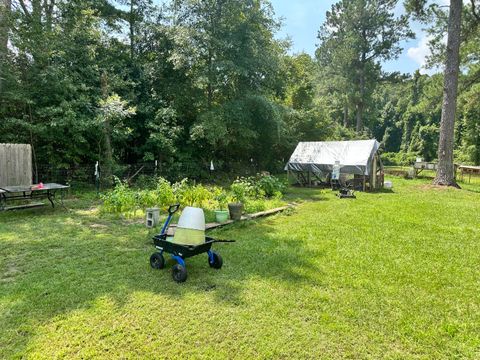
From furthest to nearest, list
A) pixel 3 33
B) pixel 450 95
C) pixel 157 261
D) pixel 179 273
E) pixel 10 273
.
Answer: pixel 450 95 < pixel 3 33 < pixel 157 261 < pixel 10 273 < pixel 179 273

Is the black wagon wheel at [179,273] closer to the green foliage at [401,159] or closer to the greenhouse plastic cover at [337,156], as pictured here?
the greenhouse plastic cover at [337,156]

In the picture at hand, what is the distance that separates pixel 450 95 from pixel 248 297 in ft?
44.9

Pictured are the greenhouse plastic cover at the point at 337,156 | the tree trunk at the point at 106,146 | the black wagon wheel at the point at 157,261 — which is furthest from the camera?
the greenhouse plastic cover at the point at 337,156

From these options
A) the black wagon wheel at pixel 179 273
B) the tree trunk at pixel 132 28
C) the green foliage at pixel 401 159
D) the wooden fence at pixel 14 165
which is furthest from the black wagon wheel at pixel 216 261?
the green foliage at pixel 401 159

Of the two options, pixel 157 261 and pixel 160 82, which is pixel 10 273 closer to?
pixel 157 261

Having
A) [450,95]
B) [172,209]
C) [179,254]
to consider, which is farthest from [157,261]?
[450,95]

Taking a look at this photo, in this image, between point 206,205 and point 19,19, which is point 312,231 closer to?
point 206,205

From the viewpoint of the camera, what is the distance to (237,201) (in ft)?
25.1

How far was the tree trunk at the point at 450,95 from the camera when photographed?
40.7ft

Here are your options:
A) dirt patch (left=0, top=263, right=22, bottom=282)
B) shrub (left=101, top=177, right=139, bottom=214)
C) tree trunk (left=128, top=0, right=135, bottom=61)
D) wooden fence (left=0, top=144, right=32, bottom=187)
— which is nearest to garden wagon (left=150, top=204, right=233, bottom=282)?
dirt patch (left=0, top=263, right=22, bottom=282)

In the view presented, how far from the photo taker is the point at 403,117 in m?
40.6

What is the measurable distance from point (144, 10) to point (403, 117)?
3731 centimetres

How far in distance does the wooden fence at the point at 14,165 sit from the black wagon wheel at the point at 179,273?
6931mm

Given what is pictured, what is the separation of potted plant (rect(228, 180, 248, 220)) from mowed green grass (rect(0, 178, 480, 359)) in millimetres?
792
